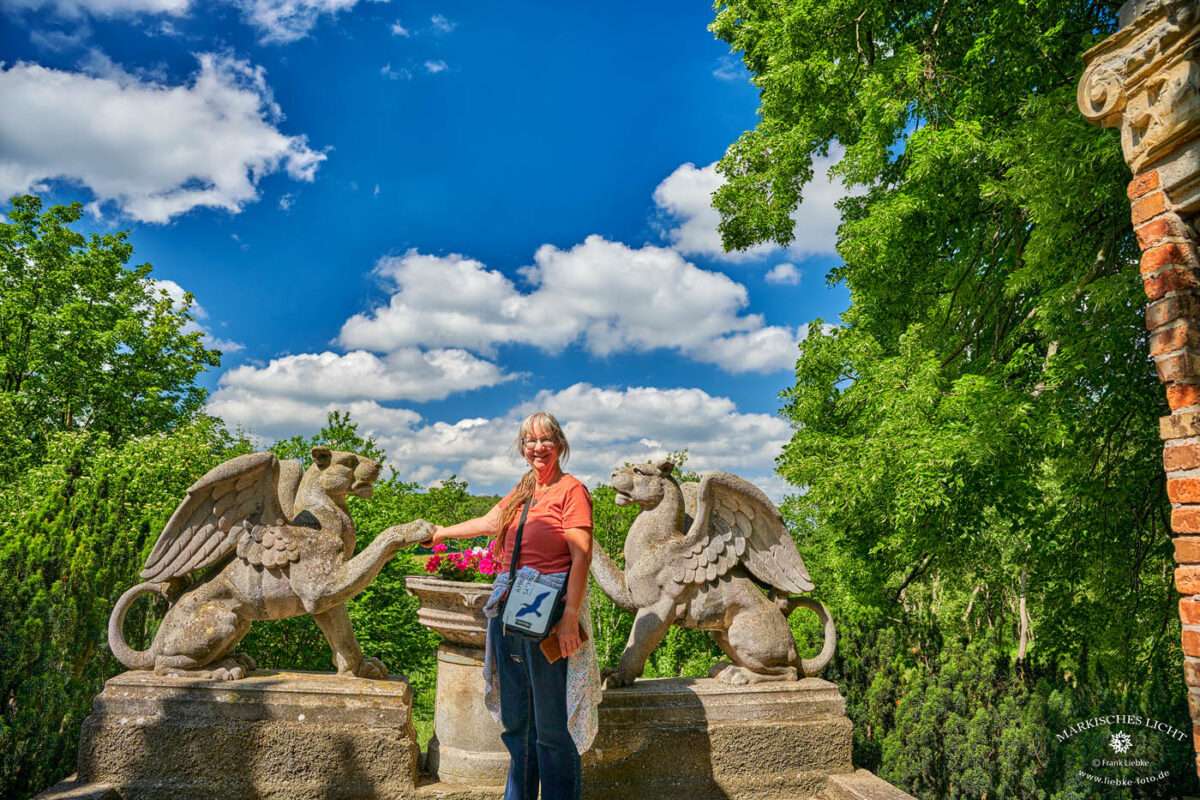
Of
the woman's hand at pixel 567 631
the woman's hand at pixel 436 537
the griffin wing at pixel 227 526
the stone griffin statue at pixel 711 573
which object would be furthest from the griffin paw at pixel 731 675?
the griffin wing at pixel 227 526

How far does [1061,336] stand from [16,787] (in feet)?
24.2

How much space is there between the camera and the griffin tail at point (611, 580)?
3.87 meters

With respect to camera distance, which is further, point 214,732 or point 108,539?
point 108,539

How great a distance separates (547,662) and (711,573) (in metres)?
1.48

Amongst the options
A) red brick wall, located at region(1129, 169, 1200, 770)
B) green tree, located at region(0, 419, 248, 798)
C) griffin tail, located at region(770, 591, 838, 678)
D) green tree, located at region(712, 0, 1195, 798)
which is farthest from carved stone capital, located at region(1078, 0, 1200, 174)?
green tree, located at region(0, 419, 248, 798)

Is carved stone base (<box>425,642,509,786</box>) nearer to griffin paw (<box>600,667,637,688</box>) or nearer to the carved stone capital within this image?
griffin paw (<box>600,667,637,688</box>)

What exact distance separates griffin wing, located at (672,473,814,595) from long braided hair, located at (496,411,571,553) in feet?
4.07

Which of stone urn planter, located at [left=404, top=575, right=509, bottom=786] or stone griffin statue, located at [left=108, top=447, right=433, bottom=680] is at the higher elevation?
stone griffin statue, located at [left=108, top=447, right=433, bottom=680]

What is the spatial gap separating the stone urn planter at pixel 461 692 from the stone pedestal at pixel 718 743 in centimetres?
50

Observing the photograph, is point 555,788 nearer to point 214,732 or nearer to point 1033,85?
point 214,732

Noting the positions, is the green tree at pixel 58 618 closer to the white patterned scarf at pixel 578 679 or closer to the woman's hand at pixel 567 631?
the white patterned scarf at pixel 578 679

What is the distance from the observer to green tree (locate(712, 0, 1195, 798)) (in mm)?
4734

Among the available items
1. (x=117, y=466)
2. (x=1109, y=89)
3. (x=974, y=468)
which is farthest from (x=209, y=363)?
(x=1109, y=89)

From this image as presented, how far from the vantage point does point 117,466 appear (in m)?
9.70
